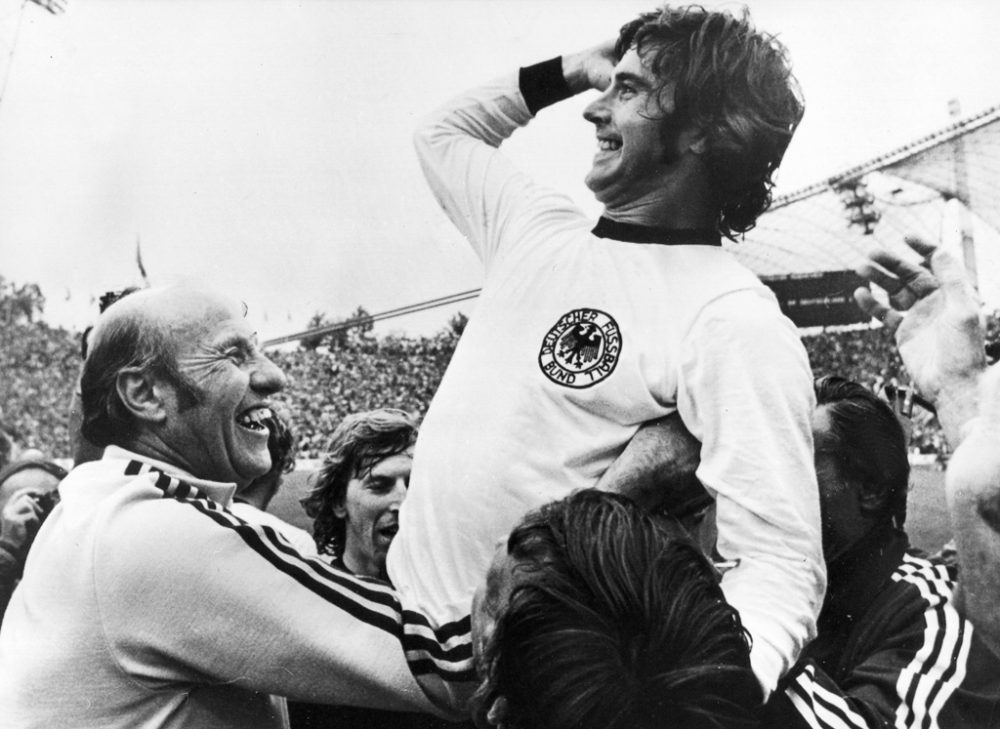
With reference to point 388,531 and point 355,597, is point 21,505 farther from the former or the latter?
point 355,597

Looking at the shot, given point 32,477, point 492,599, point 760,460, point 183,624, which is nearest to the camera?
point 492,599

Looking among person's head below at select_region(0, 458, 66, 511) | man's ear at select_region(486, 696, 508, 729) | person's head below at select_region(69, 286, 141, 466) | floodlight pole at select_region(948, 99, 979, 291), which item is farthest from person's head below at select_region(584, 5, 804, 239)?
person's head below at select_region(0, 458, 66, 511)

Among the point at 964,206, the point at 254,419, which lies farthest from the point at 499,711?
the point at 964,206

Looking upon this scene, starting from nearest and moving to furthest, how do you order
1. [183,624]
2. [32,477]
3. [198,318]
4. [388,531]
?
[183,624], [198,318], [388,531], [32,477]

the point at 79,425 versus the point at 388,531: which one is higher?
the point at 79,425

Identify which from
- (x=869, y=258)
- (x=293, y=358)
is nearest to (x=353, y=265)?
(x=293, y=358)

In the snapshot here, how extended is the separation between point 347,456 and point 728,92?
1.01m

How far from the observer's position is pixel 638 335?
1.72 m

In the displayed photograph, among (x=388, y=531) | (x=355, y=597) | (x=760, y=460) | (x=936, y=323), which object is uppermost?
(x=936, y=323)

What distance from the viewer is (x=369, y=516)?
7.13ft

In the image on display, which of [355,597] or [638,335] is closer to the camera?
[355,597]

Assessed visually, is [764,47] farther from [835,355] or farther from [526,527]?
[526,527]

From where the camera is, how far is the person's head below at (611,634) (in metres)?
1.09

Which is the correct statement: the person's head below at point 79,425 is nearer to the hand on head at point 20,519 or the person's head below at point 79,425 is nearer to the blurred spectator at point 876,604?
the hand on head at point 20,519
